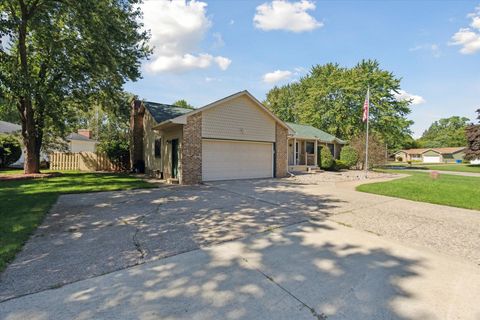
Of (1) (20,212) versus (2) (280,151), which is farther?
(2) (280,151)

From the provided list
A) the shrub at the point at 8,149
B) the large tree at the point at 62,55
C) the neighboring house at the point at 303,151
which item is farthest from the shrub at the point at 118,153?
the neighboring house at the point at 303,151

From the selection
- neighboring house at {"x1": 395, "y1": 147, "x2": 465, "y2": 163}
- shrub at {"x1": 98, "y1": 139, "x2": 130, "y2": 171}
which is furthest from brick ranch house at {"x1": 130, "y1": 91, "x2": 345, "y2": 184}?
neighboring house at {"x1": 395, "y1": 147, "x2": 465, "y2": 163}

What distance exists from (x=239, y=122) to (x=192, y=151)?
10.6 ft

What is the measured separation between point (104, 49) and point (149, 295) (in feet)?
40.3

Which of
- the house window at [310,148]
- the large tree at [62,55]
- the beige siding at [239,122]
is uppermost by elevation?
the large tree at [62,55]

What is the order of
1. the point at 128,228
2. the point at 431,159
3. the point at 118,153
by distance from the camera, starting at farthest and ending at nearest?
the point at 431,159 < the point at 118,153 < the point at 128,228

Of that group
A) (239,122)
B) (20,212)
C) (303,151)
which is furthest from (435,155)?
(20,212)

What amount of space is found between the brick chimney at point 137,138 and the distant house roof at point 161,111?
1944 millimetres

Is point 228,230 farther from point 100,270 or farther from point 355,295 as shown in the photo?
point 355,295

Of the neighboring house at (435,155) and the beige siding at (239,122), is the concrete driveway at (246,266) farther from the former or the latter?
the neighboring house at (435,155)

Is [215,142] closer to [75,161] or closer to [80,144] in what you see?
[75,161]

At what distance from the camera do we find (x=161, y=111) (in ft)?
50.6

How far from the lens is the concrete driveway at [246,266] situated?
2.56 m

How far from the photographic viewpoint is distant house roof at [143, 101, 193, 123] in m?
14.3
